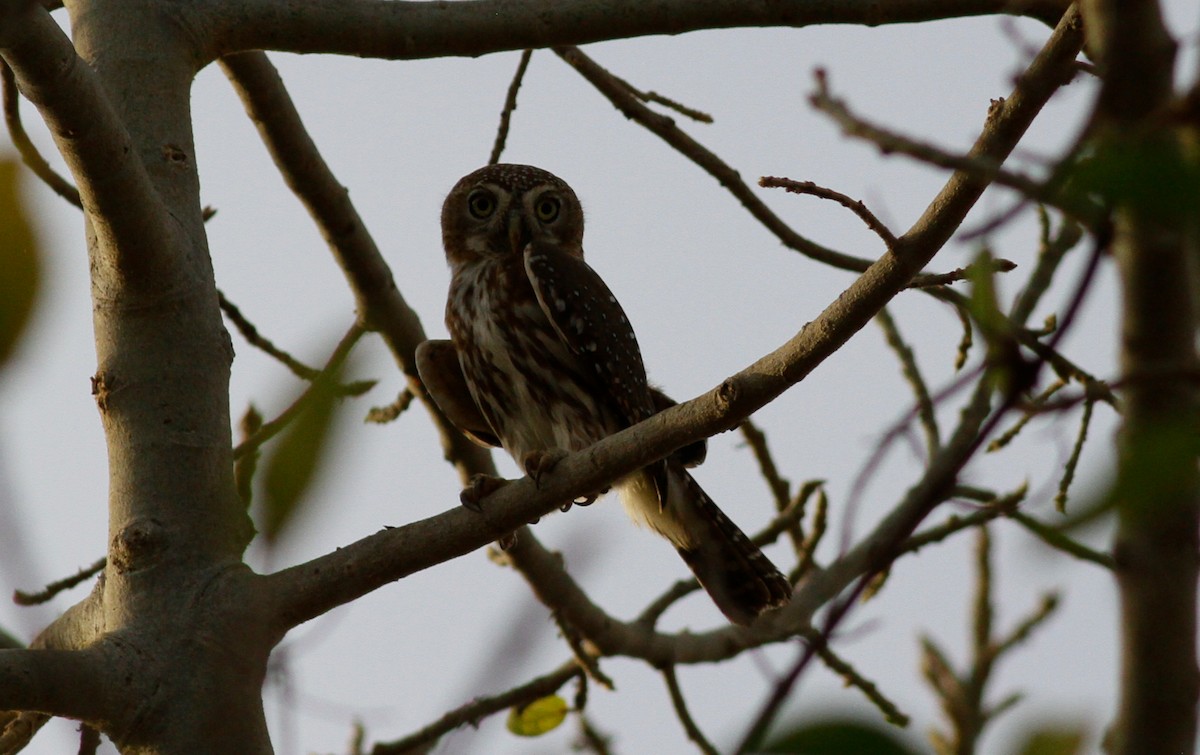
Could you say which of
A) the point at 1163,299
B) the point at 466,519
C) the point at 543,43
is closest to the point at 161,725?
the point at 466,519

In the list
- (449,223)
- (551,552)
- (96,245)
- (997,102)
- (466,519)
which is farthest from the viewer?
(449,223)

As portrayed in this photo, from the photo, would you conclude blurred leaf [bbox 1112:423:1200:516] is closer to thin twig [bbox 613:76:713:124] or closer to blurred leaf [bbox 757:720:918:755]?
blurred leaf [bbox 757:720:918:755]

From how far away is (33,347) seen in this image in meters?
1.13

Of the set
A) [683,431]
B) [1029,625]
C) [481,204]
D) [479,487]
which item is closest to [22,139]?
[479,487]

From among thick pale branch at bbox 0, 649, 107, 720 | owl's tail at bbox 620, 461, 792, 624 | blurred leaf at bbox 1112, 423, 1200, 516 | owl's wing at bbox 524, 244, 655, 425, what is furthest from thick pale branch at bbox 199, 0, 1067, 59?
blurred leaf at bbox 1112, 423, 1200, 516

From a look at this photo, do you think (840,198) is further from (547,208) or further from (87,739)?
(547,208)

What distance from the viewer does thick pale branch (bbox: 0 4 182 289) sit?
2633mm

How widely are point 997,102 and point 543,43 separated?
1539 millimetres

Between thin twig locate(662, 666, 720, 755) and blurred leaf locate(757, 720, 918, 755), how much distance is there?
422 centimetres

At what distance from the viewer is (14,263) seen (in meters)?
1.13

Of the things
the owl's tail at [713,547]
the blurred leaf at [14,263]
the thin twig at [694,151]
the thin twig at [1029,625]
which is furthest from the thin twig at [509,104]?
the blurred leaf at [14,263]

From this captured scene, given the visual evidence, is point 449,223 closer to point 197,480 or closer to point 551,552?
point 551,552

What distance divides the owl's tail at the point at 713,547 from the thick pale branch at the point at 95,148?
8.24ft

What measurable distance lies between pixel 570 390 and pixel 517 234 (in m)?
1.19
